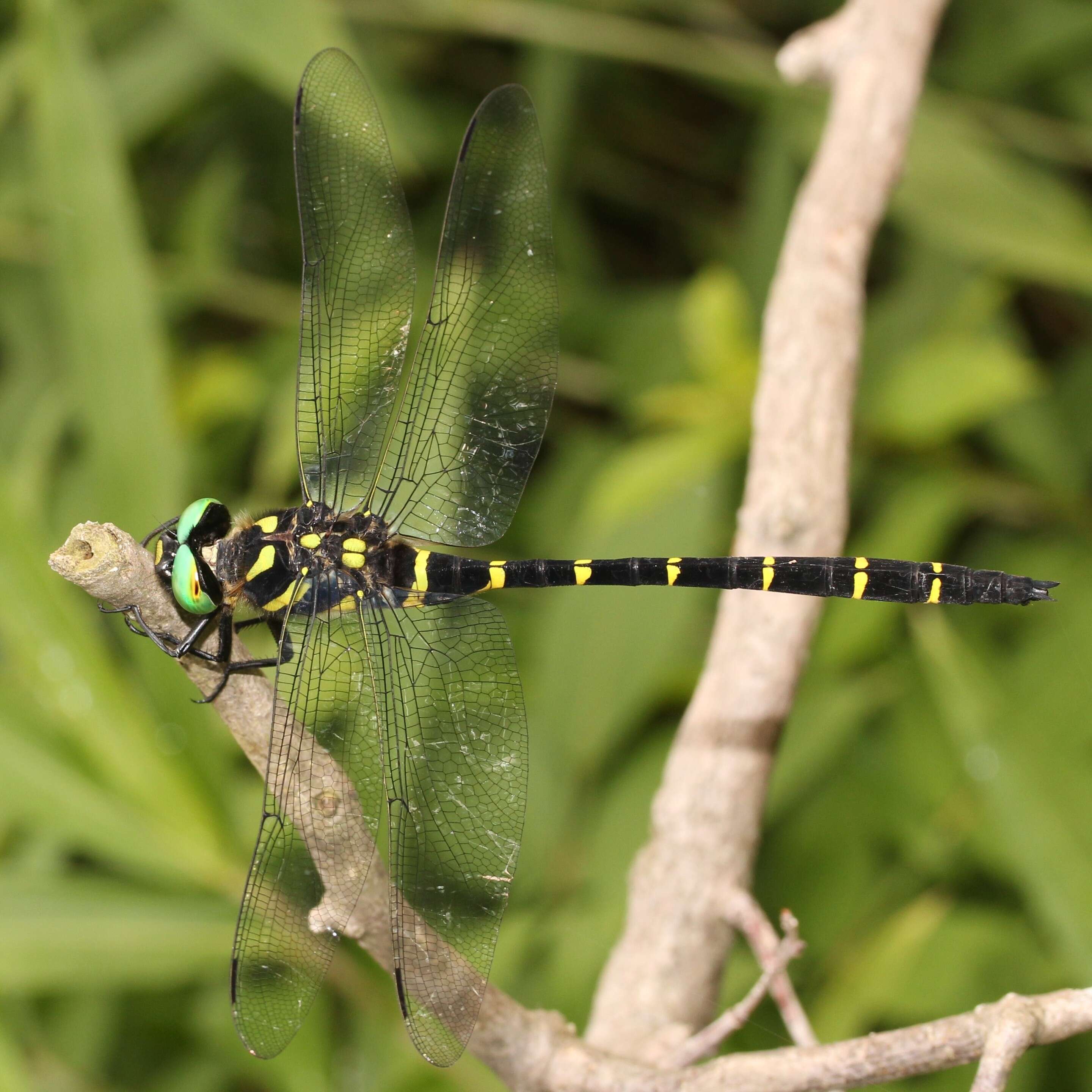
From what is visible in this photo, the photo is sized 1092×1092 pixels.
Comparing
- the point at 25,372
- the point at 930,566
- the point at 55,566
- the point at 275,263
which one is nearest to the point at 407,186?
the point at 275,263

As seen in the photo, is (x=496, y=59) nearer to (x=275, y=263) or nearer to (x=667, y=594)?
(x=275, y=263)

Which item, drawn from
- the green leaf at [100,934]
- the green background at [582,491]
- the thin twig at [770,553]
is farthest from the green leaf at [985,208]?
the green leaf at [100,934]

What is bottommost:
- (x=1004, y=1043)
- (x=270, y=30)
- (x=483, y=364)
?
(x=1004, y=1043)

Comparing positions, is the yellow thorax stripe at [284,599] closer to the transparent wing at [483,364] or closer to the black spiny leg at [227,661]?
the black spiny leg at [227,661]

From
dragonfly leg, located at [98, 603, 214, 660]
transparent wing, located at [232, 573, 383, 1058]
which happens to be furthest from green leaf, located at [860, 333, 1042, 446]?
dragonfly leg, located at [98, 603, 214, 660]

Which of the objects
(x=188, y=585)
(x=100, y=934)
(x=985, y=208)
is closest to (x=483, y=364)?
(x=188, y=585)

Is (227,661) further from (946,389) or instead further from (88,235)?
(946,389)
